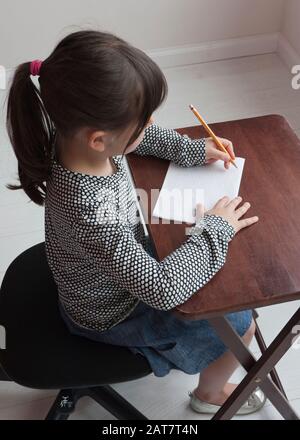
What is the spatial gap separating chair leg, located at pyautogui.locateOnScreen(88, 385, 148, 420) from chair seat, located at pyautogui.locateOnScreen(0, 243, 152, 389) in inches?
9.5

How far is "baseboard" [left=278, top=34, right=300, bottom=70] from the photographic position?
240 cm

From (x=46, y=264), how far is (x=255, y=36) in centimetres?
182

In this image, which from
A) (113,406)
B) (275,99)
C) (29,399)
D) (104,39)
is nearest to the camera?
(104,39)

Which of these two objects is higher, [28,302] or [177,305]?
[177,305]

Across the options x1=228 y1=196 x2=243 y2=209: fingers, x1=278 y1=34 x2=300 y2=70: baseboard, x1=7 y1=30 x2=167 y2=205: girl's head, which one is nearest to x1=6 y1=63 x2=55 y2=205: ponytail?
x1=7 y1=30 x2=167 y2=205: girl's head

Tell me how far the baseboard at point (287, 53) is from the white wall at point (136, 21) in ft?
0.24

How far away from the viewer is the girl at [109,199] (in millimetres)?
777

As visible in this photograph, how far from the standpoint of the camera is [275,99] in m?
2.29

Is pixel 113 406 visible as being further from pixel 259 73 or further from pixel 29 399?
pixel 259 73

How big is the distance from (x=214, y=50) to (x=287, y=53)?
0.35m

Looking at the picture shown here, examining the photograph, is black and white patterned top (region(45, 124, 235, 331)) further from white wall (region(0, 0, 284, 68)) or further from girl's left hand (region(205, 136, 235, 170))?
white wall (region(0, 0, 284, 68))

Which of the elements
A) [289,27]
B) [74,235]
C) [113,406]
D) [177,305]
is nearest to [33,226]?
[113,406]

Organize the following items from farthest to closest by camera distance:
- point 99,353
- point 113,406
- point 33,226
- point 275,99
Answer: point 275,99 → point 33,226 → point 113,406 → point 99,353

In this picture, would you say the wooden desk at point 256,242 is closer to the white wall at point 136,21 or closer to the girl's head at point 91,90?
the girl's head at point 91,90
